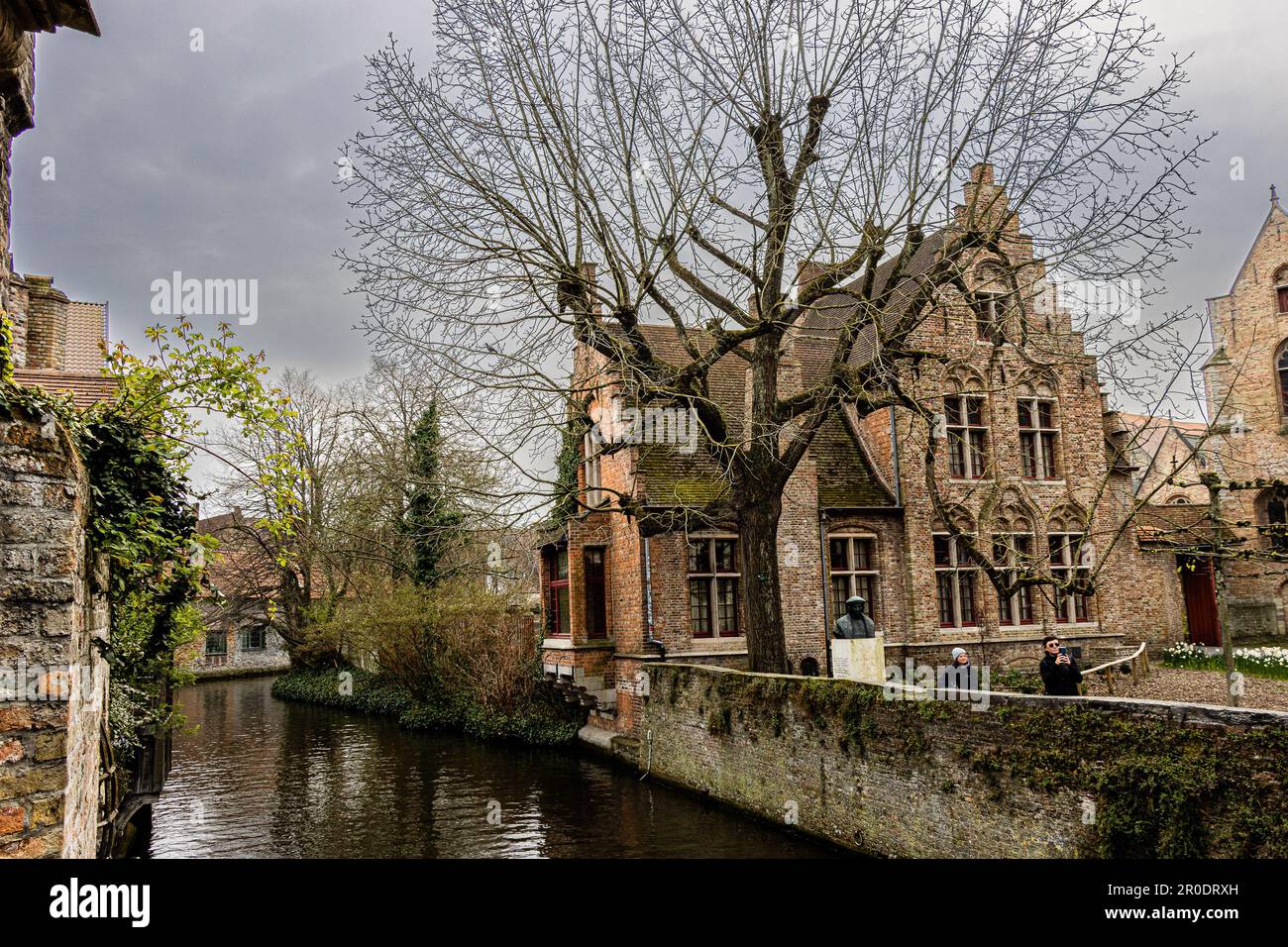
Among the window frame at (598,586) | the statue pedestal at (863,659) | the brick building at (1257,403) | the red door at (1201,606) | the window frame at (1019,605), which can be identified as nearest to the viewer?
the statue pedestal at (863,659)

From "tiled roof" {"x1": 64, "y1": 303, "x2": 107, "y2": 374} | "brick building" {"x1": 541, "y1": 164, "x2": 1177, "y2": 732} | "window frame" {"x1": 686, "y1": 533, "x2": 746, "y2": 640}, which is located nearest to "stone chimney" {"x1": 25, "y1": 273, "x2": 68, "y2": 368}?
"tiled roof" {"x1": 64, "y1": 303, "x2": 107, "y2": 374}

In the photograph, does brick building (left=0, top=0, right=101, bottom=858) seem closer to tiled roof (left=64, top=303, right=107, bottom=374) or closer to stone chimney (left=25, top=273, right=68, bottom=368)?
stone chimney (left=25, top=273, right=68, bottom=368)

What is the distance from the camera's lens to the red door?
2455 cm

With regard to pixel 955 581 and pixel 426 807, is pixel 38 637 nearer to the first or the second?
pixel 426 807

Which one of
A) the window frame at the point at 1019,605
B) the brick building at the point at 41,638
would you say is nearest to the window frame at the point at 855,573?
the window frame at the point at 1019,605

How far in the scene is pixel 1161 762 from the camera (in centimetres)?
668

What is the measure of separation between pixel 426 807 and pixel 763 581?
6.61 m

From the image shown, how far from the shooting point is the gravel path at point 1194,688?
47.3 feet

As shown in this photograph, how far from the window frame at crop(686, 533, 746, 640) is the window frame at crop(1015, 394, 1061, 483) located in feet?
25.2

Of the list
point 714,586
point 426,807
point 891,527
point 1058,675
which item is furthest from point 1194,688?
point 426,807

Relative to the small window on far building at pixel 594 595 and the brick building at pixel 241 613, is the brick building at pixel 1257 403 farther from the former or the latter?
the brick building at pixel 241 613

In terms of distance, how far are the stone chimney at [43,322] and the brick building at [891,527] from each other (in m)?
9.45
